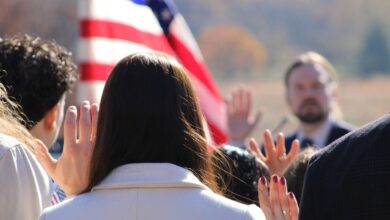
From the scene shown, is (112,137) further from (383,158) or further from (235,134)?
(235,134)

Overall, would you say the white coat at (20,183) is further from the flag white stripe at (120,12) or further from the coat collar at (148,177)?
the flag white stripe at (120,12)

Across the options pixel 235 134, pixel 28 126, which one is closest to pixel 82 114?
pixel 28 126

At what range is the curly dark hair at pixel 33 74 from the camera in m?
3.78

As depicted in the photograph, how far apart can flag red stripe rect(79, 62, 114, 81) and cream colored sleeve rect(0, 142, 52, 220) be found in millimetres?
2481

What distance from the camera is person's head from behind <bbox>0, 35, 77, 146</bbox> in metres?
3.78

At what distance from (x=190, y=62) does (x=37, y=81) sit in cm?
260

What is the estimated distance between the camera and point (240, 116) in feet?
23.4

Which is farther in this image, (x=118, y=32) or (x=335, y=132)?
(x=335, y=132)

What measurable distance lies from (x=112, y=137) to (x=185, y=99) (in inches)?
8.5

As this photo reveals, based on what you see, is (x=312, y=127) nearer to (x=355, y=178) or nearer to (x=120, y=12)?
(x=120, y=12)

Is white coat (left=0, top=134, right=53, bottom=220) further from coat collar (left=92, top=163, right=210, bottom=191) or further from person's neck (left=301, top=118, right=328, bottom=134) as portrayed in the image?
person's neck (left=301, top=118, right=328, bottom=134)

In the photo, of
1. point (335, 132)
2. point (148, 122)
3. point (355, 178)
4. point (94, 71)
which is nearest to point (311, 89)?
point (335, 132)

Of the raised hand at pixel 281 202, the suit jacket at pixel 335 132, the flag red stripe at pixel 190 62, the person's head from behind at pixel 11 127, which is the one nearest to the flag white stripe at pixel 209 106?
the flag red stripe at pixel 190 62

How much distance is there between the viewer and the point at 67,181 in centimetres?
294
